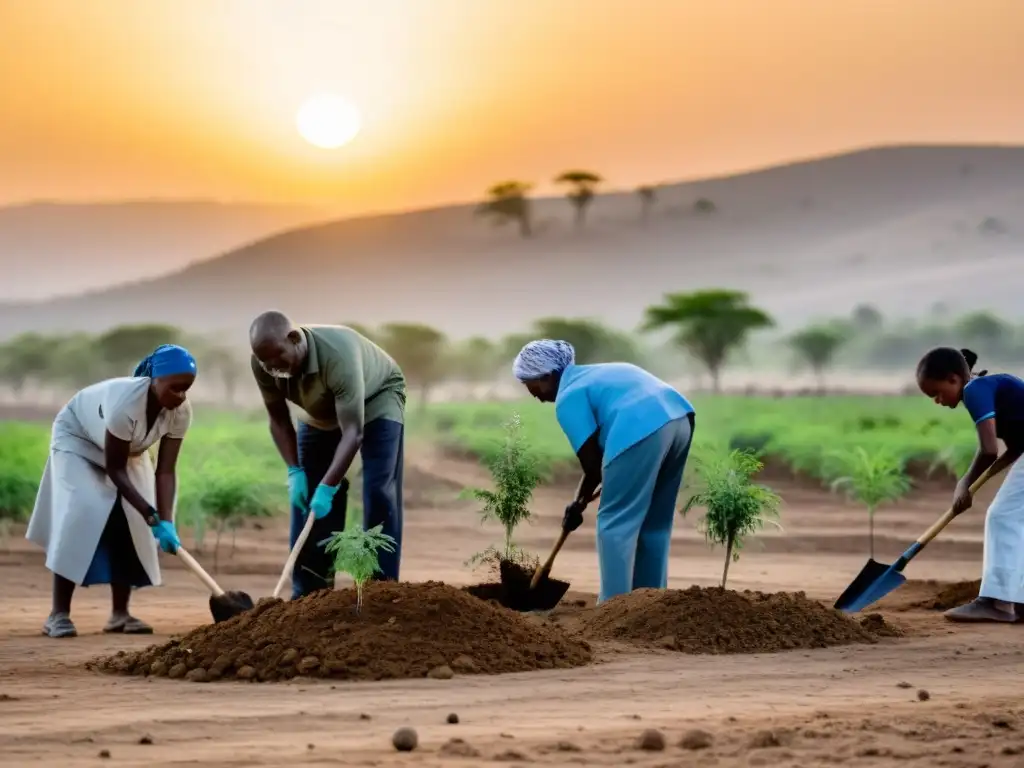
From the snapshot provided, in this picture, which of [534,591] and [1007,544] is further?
[534,591]

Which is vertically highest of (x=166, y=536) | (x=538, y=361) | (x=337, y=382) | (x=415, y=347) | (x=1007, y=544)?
(x=415, y=347)

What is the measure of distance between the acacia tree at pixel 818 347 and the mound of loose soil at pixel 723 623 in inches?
1951

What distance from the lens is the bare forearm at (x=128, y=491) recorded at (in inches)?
298

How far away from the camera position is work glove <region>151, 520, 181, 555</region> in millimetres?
7363

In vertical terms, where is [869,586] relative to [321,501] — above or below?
below

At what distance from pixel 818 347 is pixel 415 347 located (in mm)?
15522

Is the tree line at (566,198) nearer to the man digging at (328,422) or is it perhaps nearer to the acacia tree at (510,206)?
the acacia tree at (510,206)

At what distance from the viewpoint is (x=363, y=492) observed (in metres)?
8.04

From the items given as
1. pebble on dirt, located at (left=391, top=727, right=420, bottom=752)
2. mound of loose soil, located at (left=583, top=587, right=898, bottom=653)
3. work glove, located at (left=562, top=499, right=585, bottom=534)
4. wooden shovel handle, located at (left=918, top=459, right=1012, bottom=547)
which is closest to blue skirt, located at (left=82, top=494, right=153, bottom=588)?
work glove, located at (left=562, top=499, right=585, bottom=534)

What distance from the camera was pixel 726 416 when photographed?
37.6m

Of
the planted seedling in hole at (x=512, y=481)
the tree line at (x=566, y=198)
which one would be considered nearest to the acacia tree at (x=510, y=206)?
the tree line at (x=566, y=198)

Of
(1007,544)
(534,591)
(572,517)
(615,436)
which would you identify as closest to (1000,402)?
(1007,544)

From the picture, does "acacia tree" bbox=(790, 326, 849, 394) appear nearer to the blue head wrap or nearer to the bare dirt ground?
the bare dirt ground

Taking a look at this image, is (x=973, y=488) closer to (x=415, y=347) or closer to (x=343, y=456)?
(x=343, y=456)
